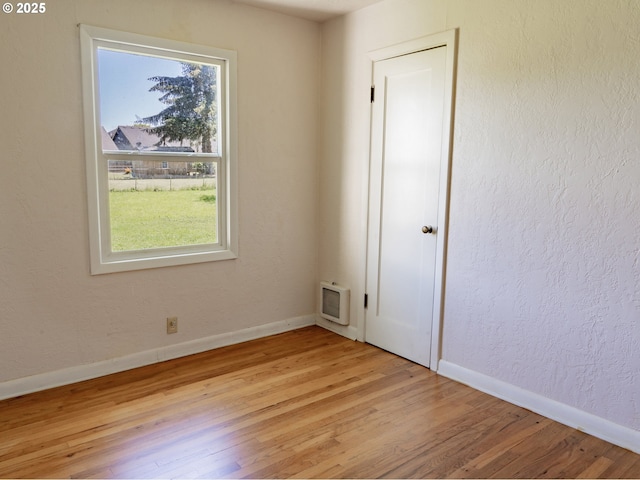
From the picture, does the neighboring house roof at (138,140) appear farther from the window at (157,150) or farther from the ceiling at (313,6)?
the ceiling at (313,6)

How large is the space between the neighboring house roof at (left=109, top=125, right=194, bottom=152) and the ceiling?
1.14 meters

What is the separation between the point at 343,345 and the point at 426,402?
1.03 metres

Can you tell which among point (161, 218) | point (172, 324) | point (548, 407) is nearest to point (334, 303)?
point (172, 324)

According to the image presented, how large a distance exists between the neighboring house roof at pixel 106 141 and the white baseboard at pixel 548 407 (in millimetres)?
2536

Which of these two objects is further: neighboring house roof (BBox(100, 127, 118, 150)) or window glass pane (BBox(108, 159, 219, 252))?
window glass pane (BBox(108, 159, 219, 252))

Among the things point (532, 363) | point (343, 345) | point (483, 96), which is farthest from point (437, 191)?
point (343, 345)

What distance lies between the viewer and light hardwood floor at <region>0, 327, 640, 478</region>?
2.18m

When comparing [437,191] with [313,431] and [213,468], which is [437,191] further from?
[213,468]

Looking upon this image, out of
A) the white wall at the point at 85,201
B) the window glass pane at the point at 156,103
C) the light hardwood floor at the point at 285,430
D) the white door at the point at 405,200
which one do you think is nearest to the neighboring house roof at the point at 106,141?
the window glass pane at the point at 156,103

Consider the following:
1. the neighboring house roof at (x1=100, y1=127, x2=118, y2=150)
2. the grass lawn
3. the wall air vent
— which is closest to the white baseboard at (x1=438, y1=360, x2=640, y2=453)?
the wall air vent

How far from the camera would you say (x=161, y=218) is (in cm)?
337

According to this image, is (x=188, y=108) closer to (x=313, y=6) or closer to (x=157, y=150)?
(x=157, y=150)

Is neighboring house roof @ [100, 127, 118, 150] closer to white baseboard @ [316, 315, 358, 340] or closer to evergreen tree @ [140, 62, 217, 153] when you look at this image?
evergreen tree @ [140, 62, 217, 153]

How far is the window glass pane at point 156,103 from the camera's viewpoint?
308 centimetres
